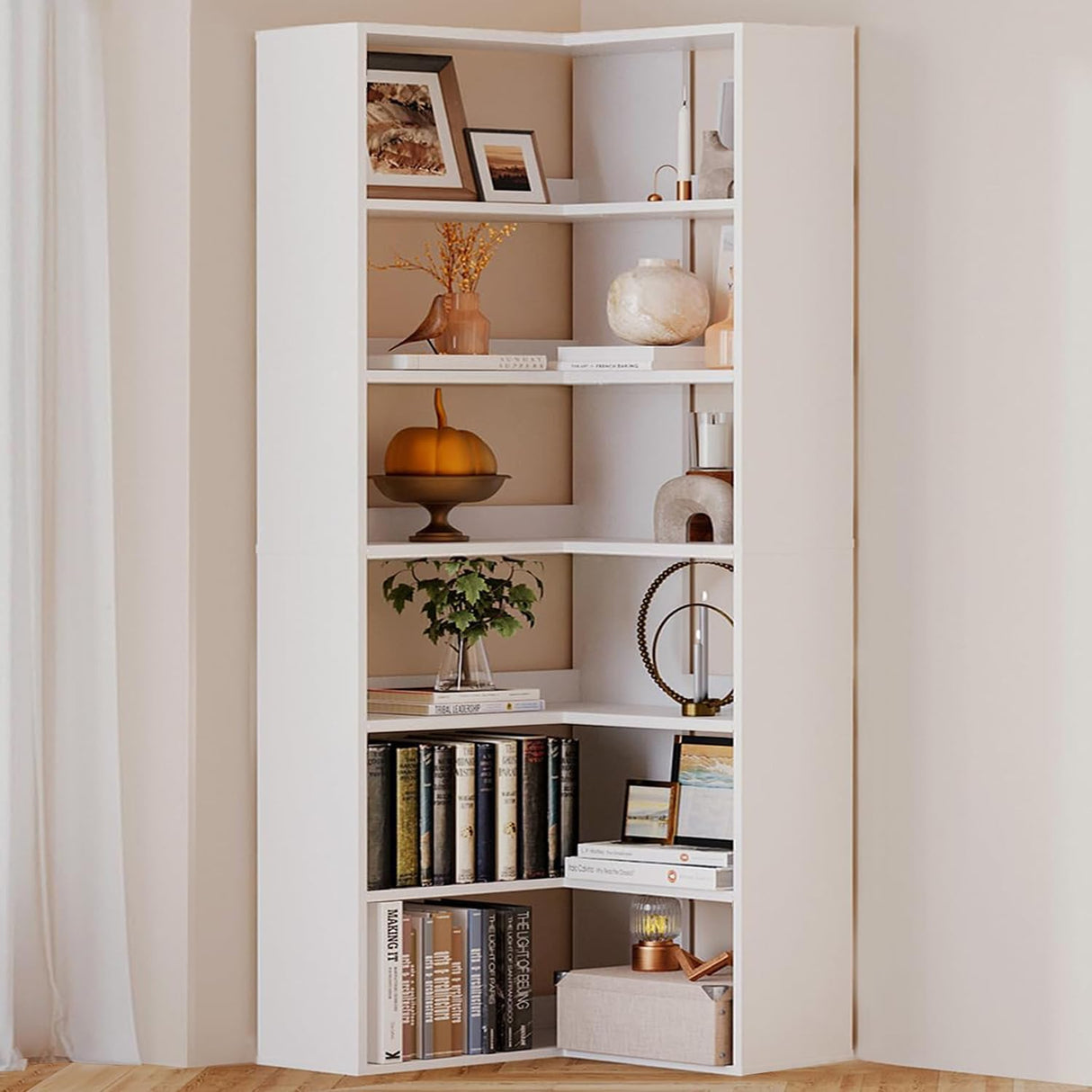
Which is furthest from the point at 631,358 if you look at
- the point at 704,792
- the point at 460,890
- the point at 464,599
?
the point at 460,890

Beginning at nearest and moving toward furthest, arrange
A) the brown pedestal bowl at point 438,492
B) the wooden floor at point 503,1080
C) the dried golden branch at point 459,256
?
1. the wooden floor at point 503,1080
2. the brown pedestal bowl at point 438,492
3. the dried golden branch at point 459,256

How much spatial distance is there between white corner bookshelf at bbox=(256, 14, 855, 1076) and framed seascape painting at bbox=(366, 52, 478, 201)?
5 centimetres

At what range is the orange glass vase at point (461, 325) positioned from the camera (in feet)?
12.7

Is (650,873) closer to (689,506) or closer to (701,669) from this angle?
(701,669)

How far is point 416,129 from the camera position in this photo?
389cm
